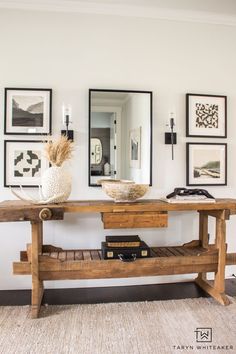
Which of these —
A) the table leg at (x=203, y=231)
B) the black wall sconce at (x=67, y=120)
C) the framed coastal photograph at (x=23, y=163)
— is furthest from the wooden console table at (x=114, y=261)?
the black wall sconce at (x=67, y=120)

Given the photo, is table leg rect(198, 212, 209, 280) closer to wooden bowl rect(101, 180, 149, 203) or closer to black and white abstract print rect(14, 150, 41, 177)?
wooden bowl rect(101, 180, 149, 203)

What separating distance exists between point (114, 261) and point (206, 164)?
1.30 meters

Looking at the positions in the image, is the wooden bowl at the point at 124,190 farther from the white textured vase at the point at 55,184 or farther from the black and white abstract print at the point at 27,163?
the black and white abstract print at the point at 27,163

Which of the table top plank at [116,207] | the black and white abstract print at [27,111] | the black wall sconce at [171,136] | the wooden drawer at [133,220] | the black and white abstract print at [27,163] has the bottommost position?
the wooden drawer at [133,220]

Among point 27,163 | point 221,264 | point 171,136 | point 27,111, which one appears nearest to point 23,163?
point 27,163

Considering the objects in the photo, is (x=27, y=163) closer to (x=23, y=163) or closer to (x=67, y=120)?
(x=23, y=163)

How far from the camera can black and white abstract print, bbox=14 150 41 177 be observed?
2.51 meters

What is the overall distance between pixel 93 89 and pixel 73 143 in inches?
20.8

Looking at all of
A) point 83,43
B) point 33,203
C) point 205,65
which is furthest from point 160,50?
point 33,203

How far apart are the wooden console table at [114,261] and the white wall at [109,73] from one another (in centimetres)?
35

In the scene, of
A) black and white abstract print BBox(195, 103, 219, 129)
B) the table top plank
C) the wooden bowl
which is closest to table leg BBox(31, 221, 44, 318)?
the table top plank

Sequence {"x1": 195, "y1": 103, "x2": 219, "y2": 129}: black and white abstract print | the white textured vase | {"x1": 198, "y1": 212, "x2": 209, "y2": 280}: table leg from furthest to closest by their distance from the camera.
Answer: {"x1": 195, "y1": 103, "x2": 219, "y2": 129}: black and white abstract print < {"x1": 198, "y1": 212, "x2": 209, "y2": 280}: table leg < the white textured vase

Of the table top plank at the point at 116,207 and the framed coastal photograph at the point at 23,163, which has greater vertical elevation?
the framed coastal photograph at the point at 23,163

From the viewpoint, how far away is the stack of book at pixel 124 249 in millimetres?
2221
